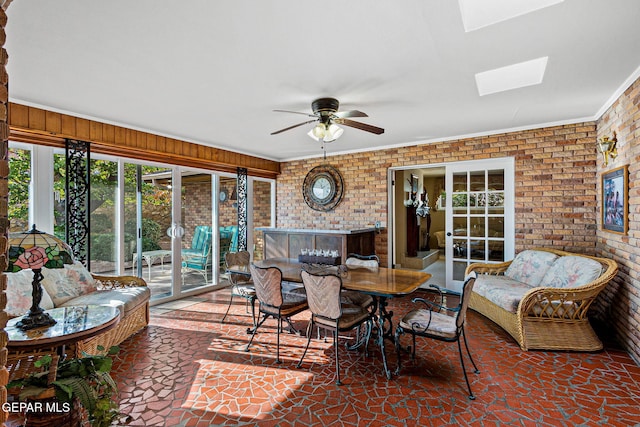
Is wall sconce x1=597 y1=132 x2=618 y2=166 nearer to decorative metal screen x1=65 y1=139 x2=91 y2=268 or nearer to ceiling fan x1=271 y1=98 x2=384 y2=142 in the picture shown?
ceiling fan x1=271 y1=98 x2=384 y2=142

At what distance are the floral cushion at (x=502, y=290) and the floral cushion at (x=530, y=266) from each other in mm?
97

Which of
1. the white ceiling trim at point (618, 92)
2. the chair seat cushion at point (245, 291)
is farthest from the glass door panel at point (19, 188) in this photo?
the white ceiling trim at point (618, 92)

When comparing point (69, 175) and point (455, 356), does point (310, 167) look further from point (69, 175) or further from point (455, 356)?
point (455, 356)

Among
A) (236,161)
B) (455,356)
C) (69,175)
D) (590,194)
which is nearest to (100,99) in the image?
→ (69,175)

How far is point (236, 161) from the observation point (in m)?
5.67

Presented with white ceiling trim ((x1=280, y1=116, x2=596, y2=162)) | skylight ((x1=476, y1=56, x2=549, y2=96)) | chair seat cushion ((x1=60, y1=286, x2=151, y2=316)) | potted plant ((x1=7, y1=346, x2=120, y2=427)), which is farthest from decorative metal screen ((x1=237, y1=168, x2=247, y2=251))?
potted plant ((x1=7, y1=346, x2=120, y2=427))

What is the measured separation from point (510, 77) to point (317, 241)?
3350mm

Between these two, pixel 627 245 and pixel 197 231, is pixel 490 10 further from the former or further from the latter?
pixel 197 231

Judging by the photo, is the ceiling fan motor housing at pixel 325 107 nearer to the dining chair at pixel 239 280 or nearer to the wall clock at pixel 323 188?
the dining chair at pixel 239 280

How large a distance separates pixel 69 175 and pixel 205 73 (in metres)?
2.30

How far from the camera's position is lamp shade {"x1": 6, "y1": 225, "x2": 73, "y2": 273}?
6.39ft

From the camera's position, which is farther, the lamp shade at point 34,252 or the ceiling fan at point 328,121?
the ceiling fan at point 328,121

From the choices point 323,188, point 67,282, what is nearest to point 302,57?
point 67,282

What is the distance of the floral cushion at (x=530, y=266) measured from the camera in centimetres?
368
